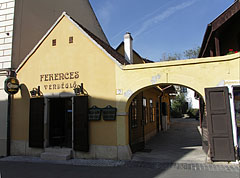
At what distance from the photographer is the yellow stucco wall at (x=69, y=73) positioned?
734 cm

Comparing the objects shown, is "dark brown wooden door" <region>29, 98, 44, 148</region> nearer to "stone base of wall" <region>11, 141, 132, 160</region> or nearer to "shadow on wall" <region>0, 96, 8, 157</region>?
"shadow on wall" <region>0, 96, 8, 157</region>

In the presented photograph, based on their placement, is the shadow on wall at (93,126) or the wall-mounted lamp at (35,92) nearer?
the shadow on wall at (93,126)

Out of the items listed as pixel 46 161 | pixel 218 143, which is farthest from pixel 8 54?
pixel 218 143

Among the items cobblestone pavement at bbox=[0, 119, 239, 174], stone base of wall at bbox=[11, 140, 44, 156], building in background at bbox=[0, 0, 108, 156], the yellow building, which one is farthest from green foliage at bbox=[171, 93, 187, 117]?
stone base of wall at bbox=[11, 140, 44, 156]

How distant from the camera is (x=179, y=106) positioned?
32.9 meters

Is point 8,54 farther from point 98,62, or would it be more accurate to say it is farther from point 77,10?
point 77,10

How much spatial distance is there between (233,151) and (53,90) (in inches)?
268

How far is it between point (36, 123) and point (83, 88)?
251 cm

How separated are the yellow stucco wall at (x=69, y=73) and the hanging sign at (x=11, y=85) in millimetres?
327

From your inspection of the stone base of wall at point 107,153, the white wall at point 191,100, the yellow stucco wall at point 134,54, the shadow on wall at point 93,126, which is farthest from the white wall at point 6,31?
the white wall at point 191,100

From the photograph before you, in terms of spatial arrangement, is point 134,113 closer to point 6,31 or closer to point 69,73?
point 69,73

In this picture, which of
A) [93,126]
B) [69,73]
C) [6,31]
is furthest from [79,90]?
[6,31]

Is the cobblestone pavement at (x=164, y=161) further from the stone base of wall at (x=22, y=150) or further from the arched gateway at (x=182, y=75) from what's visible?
the arched gateway at (x=182, y=75)

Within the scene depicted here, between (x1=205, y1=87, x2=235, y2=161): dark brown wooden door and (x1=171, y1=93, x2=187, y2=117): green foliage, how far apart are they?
26.8m
